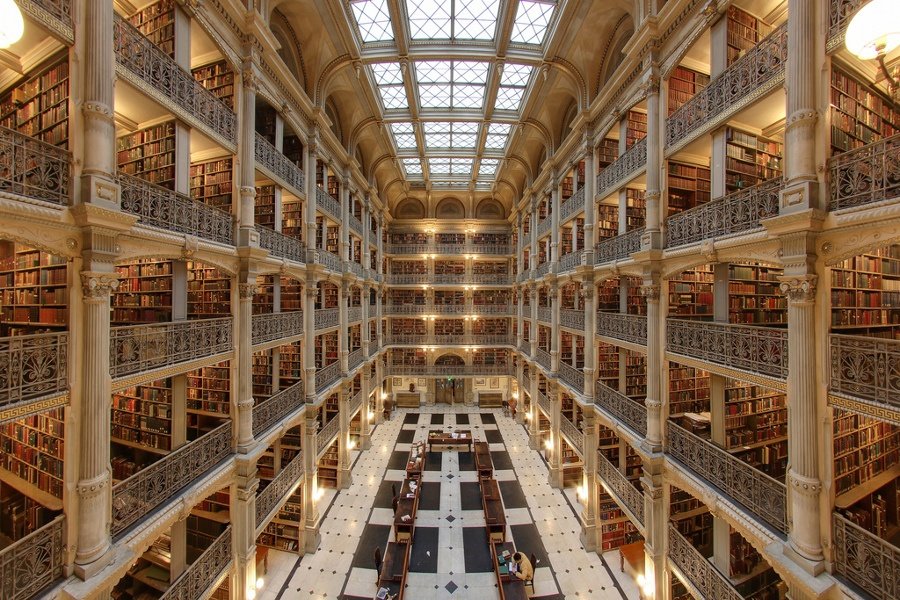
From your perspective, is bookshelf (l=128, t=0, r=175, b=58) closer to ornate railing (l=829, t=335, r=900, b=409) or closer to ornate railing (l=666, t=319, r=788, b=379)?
ornate railing (l=666, t=319, r=788, b=379)

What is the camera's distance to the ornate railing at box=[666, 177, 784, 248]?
477 centimetres

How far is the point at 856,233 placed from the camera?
3805mm


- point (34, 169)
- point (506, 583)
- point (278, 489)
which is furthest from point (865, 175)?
point (278, 489)

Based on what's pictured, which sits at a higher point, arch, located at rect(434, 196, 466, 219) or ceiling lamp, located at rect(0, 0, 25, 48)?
arch, located at rect(434, 196, 466, 219)

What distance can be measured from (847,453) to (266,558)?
38.5ft

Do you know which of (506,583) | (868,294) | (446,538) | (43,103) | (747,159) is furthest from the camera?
(446,538)

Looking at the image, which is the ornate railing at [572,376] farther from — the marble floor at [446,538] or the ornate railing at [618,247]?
the marble floor at [446,538]

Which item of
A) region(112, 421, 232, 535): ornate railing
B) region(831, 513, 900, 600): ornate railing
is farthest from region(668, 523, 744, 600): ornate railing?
region(112, 421, 232, 535): ornate railing

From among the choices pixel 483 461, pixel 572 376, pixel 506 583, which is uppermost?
pixel 572 376

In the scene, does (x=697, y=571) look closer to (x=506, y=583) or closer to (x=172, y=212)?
(x=506, y=583)

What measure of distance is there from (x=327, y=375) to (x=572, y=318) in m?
7.80

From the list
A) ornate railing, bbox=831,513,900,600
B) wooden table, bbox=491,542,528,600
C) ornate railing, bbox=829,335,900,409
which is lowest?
wooden table, bbox=491,542,528,600

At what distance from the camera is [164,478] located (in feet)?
17.3

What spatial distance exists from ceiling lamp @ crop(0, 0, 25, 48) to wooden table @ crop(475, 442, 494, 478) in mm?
13427
